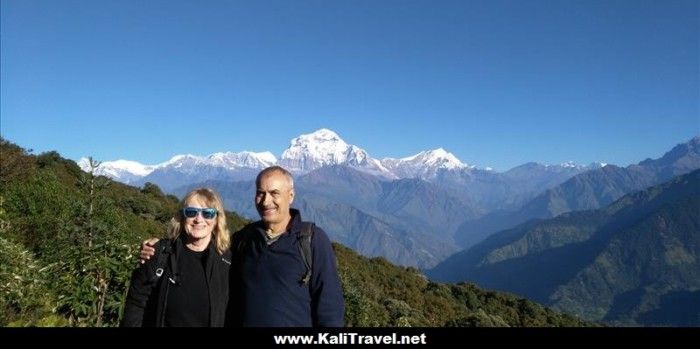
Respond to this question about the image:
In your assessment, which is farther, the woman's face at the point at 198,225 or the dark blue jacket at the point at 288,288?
the woman's face at the point at 198,225

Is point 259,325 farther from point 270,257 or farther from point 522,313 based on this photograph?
point 522,313

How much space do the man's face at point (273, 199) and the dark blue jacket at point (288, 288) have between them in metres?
0.20

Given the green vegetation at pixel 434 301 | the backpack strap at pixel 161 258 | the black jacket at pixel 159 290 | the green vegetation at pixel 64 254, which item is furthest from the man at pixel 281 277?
the green vegetation at pixel 434 301

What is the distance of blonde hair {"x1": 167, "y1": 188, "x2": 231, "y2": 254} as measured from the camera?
4836mm

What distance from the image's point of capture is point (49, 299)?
8.34 m

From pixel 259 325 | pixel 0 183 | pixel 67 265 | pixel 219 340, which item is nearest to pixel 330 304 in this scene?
pixel 259 325

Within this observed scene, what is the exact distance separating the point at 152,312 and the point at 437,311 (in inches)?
1519

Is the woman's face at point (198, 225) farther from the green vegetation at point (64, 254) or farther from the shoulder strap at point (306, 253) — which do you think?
the green vegetation at point (64, 254)

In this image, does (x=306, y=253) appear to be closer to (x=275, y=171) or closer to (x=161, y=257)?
(x=275, y=171)

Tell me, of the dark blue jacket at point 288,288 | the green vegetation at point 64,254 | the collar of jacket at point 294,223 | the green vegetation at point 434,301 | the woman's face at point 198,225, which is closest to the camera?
the dark blue jacket at point 288,288

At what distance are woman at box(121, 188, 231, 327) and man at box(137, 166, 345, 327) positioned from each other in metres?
0.22

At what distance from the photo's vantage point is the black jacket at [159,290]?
181 inches

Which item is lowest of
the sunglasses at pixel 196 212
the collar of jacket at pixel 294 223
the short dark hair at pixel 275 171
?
the collar of jacket at pixel 294 223

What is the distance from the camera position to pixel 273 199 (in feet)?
15.0
